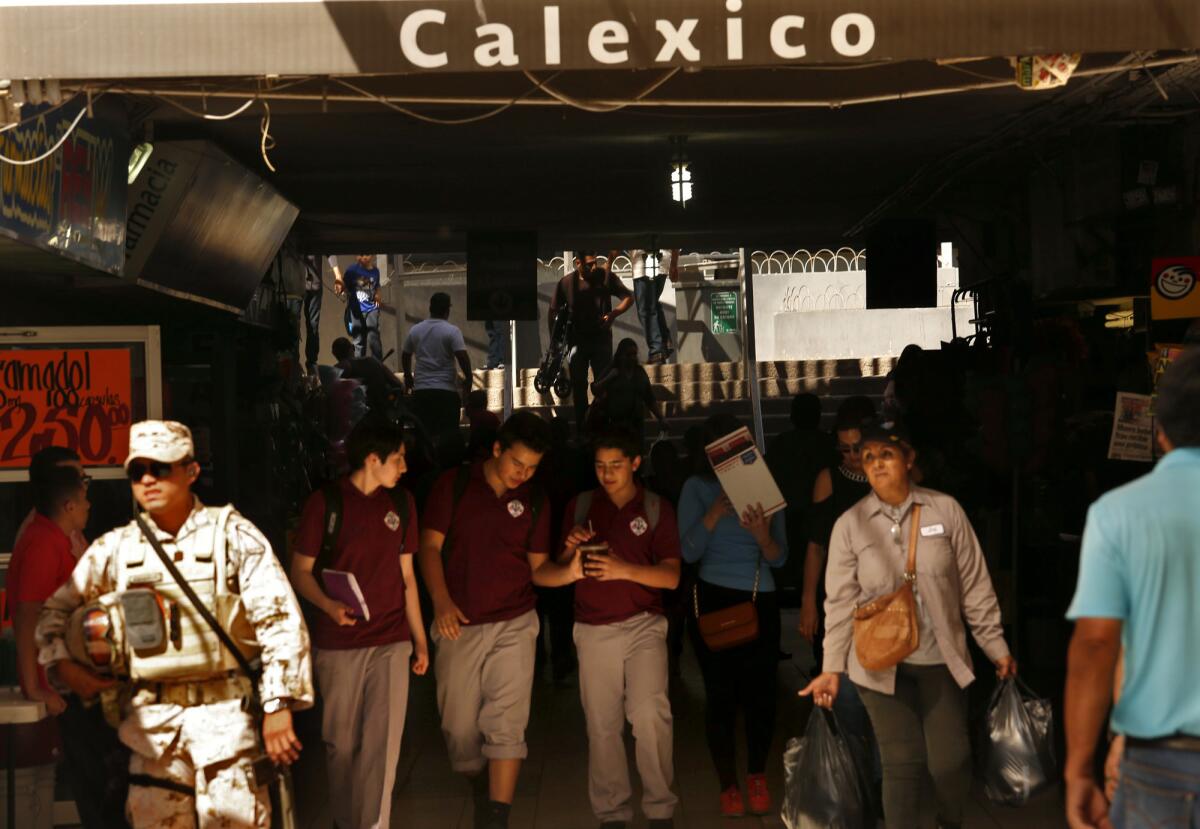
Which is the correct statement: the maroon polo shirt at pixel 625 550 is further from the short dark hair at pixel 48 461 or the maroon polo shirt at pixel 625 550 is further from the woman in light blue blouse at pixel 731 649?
the short dark hair at pixel 48 461

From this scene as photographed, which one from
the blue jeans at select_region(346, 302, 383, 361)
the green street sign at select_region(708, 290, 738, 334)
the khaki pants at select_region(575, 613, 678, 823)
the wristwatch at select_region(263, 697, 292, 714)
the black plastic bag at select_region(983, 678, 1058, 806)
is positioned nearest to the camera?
the wristwatch at select_region(263, 697, 292, 714)

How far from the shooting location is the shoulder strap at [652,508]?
278 inches

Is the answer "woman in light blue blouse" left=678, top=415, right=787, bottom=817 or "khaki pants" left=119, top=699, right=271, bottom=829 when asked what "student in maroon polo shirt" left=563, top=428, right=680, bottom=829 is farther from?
"khaki pants" left=119, top=699, right=271, bottom=829

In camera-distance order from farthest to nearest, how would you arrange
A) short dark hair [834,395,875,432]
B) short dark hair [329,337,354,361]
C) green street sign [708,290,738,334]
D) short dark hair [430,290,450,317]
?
1. green street sign [708,290,738,334]
2. short dark hair [329,337,354,361]
3. short dark hair [430,290,450,317]
4. short dark hair [834,395,875,432]

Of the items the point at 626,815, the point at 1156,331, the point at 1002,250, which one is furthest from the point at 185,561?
the point at 1002,250

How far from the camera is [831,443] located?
9289 mm

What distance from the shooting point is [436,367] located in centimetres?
1530

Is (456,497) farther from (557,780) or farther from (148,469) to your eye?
(148,469)

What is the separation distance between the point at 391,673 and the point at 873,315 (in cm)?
1699

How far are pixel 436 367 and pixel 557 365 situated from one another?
2.26 m

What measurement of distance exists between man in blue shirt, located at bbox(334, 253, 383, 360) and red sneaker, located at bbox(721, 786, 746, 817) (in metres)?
11.1

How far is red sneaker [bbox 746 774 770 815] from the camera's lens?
7.53 m

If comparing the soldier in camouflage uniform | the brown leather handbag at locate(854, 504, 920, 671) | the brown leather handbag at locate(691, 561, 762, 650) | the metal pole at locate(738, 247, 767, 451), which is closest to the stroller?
the metal pole at locate(738, 247, 767, 451)

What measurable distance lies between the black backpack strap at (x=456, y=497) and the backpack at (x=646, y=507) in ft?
1.72
